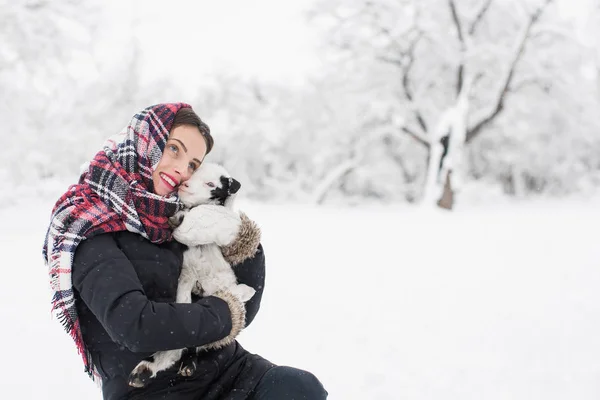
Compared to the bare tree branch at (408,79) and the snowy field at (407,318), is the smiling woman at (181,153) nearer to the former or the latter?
the snowy field at (407,318)

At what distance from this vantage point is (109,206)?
151cm

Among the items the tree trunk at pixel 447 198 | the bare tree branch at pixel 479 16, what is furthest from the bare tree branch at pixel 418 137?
the bare tree branch at pixel 479 16

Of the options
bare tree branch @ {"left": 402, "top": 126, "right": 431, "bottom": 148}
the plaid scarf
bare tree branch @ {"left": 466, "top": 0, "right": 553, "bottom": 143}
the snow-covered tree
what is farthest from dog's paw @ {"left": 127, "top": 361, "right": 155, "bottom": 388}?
bare tree branch @ {"left": 402, "top": 126, "right": 431, "bottom": 148}

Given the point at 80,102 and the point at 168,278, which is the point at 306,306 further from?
the point at 80,102

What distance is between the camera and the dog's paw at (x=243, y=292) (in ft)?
5.44

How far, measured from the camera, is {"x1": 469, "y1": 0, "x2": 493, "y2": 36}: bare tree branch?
1263 cm

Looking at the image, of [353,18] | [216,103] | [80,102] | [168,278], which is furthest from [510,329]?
[216,103]

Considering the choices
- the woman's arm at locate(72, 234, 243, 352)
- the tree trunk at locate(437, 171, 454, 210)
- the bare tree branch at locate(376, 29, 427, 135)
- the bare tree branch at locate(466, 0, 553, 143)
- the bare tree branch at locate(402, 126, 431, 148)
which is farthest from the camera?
the bare tree branch at locate(402, 126, 431, 148)

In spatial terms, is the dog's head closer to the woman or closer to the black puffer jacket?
the woman

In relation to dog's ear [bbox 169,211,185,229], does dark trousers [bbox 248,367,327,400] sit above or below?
below

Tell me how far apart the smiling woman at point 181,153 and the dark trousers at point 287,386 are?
80 centimetres

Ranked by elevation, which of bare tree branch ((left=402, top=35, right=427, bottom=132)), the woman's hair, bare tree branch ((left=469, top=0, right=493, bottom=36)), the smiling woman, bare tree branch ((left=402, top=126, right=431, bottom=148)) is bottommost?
bare tree branch ((left=402, top=126, right=431, bottom=148))

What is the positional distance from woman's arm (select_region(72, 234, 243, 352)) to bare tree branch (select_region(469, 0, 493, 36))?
536 inches

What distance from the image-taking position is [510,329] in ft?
14.0
